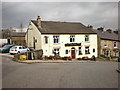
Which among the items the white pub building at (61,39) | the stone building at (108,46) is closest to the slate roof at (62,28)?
the white pub building at (61,39)

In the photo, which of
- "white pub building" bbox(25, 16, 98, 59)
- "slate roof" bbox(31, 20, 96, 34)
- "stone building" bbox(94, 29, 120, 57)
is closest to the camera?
"white pub building" bbox(25, 16, 98, 59)

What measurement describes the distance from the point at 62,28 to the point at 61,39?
3.43 meters

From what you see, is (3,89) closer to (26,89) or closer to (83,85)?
(26,89)

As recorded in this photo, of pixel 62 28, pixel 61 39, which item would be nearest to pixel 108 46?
pixel 62 28

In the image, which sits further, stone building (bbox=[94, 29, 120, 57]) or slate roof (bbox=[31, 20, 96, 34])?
stone building (bbox=[94, 29, 120, 57])

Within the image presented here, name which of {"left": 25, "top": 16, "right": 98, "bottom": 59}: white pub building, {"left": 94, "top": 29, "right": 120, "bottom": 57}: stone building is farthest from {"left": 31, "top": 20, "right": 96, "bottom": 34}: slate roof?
{"left": 94, "top": 29, "right": 120, "bottom": 57}: stone building

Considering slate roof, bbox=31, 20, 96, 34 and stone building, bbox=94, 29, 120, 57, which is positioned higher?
slate roof, bbox=31, 20, 96, 34

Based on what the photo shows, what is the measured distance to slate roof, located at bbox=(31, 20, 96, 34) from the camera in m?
32.1

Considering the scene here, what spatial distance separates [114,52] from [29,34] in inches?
827

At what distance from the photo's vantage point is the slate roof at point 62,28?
32.1 m

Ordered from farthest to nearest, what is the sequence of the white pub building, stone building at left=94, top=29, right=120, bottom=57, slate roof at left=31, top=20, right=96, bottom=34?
1. stone building at left=94, top=29, right=120, bottom=57
2. slate roof at left=31, top=20, right=96, bottom=34
3. the white pub building

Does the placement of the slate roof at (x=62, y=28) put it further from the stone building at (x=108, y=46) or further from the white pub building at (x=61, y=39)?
the stone building at (x=108, y=46)

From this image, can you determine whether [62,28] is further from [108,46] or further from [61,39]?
[108,46]

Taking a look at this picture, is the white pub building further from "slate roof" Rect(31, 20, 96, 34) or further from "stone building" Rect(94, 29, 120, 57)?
"stone building" Rect(94, 29, 120, 57)
